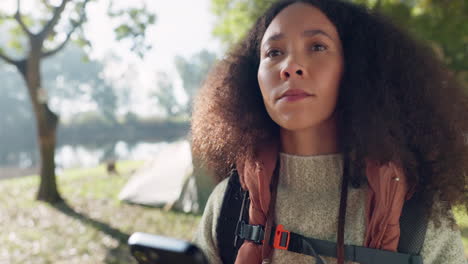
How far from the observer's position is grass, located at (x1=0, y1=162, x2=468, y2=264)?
475 centimetres

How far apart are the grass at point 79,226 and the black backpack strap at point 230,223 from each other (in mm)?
3636

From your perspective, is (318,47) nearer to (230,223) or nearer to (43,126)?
(230,223)

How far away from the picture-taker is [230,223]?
130cm

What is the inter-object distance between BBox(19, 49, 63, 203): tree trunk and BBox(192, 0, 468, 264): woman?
22.4 feet

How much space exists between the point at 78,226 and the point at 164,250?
19.0ft

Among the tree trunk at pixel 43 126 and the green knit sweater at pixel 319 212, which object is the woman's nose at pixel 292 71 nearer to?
the green knit sweater at pixel 319 212

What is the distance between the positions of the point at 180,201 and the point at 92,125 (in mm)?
35683

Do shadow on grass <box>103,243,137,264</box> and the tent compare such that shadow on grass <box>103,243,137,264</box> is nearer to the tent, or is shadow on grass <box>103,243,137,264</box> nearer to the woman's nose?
the tent

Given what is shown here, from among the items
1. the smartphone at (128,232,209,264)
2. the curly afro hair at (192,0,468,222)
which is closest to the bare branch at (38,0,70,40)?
the curly afro hair at (192,0,468,222)

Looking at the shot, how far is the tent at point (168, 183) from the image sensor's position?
21.4 ft

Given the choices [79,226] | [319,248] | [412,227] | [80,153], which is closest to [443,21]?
[79,226]

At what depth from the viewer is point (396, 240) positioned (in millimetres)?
1081

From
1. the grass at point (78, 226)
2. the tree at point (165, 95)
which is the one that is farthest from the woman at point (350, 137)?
the tree at point (165, 95)

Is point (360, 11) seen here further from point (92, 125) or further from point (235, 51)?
point (92, 125)
